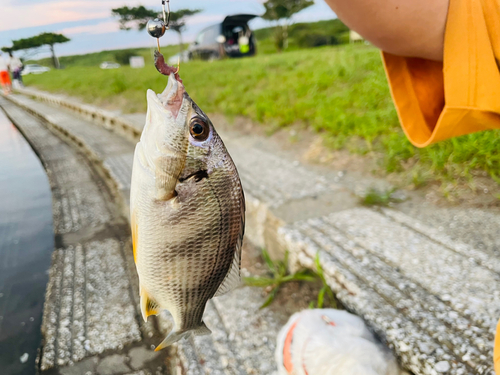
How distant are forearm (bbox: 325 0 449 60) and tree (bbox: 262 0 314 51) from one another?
22700 mm

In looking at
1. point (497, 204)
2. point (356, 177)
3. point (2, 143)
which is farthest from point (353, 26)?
point (2, 143)

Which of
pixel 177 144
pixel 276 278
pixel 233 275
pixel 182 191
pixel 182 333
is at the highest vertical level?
pixel 177 144

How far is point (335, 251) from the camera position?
204cm

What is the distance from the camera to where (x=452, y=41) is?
0.99 metres

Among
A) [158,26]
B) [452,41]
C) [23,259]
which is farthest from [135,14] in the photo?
[23,259]

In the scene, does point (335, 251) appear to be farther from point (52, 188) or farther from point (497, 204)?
point (52, 188)

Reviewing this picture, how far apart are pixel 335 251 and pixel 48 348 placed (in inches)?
68.5

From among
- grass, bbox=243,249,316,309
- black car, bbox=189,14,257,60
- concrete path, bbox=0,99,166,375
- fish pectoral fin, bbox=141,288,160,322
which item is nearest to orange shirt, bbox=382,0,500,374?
fish pectoral fin, bbox=141,288,160,322

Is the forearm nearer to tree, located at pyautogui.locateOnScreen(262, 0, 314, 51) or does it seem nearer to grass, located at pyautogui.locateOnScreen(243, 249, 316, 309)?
grass, located at pyautogui.locateOnScreen(243, 249, 316, 309)

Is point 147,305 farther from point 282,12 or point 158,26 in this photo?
point 282,12

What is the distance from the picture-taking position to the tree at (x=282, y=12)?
73.4 feet

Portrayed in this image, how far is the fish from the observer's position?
0.93m

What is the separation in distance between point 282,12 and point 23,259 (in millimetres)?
22976

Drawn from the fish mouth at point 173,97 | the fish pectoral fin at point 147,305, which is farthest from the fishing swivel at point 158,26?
the fish pectoral fin at point 147,305
